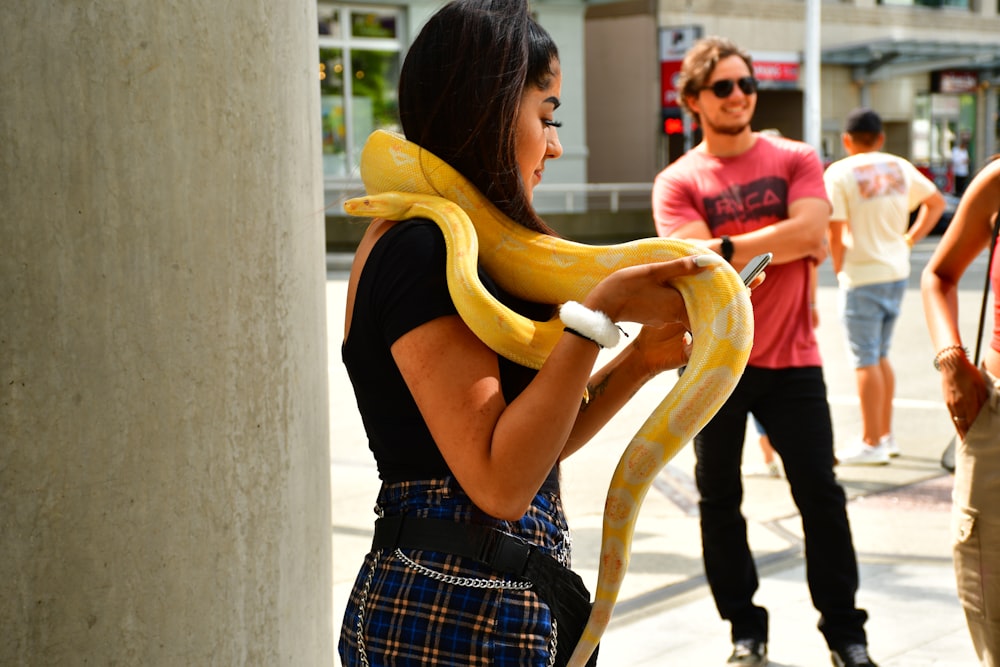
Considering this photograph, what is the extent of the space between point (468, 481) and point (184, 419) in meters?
0.76

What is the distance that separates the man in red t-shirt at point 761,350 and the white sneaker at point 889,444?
10.3 ft

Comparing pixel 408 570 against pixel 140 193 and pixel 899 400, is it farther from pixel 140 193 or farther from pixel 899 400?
pixel 899 400

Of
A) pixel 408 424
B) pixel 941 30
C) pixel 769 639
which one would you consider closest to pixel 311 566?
pixel 408 424

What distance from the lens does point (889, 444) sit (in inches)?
305

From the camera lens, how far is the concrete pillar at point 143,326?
7.77ft

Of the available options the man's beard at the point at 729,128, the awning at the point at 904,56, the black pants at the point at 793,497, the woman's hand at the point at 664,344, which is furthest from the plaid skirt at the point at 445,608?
the awning at the point at 904,56

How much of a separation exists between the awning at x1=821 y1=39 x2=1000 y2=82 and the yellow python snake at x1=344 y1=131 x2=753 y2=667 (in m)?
32.4

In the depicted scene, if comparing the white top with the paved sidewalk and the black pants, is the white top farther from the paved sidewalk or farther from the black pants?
the black pants

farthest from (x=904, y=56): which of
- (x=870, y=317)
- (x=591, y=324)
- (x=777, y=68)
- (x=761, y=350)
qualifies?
(x=591, y=324)

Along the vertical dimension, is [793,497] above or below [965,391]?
below

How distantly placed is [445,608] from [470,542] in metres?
0.12

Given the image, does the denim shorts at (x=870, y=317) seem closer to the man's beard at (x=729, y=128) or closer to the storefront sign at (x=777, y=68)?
the man's beard at (x=729, y=128)

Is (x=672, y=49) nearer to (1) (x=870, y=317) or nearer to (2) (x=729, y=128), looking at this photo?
(1) (x=870, y=317)

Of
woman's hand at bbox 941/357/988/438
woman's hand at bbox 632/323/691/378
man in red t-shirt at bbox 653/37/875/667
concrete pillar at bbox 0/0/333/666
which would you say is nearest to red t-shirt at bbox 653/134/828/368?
man in red t-shirt at bbox 653/37/875/667
